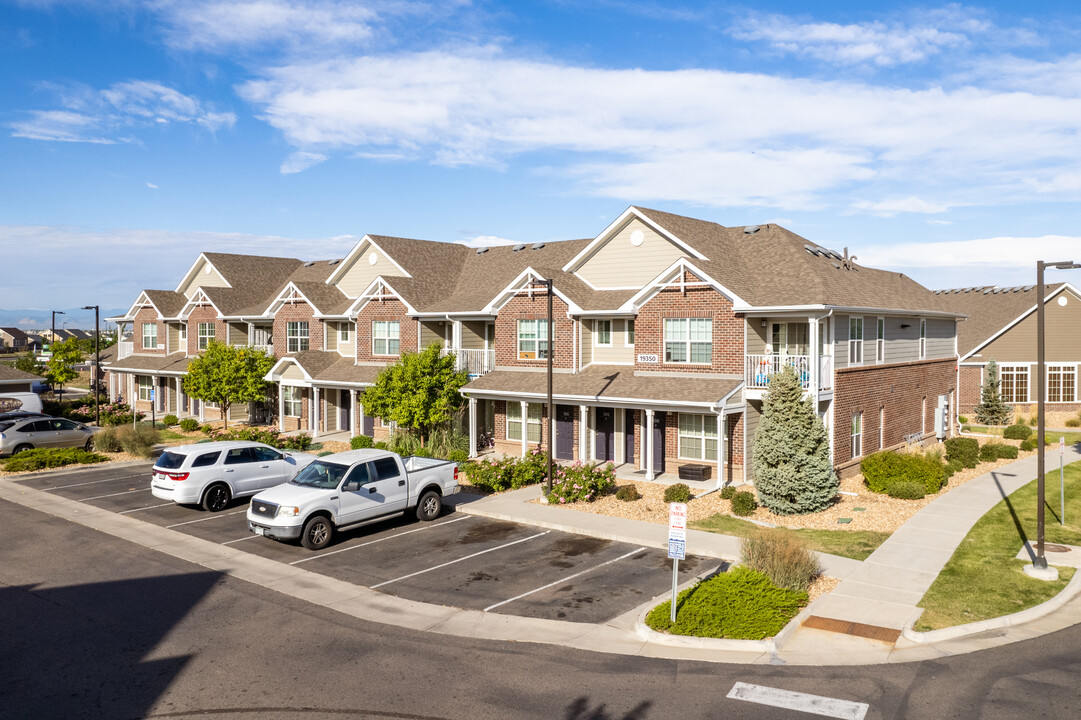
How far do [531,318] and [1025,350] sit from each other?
101ft

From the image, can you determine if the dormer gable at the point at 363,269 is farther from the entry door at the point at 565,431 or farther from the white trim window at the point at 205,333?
the entry door at the point at 565,431

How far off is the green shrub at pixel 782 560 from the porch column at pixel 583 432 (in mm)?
12434

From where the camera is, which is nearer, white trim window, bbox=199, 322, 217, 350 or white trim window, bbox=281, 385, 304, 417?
white trim window, bbox=281, 385, 304, 417

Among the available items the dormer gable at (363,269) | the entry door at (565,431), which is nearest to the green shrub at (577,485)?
the entry door at (565,431)

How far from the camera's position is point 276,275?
1962 inches

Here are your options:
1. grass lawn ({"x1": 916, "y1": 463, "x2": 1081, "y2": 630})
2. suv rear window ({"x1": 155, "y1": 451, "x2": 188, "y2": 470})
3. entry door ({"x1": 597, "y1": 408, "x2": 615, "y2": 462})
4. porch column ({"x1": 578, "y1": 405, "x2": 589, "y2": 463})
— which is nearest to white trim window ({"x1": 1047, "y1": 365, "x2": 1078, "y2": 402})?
grass lawn ({"x1": 916, "y1": 463, "x2": 1081, "y2": 630})

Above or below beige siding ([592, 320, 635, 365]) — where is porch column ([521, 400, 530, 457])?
below

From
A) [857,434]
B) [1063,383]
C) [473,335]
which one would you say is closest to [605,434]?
[473,335]

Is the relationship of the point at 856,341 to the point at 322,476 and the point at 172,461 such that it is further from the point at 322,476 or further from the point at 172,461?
the point at 172,461

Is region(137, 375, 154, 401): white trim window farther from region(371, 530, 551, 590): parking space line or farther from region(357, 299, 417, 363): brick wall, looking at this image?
region(371, 530, 551, 590): parking space line

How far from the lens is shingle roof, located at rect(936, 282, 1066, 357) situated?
145 ft

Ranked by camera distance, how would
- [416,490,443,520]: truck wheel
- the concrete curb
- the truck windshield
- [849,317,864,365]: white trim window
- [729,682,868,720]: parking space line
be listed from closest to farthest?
[729,682,868,720]: parking space line, the concrete curb, the truck windshield, [416,490,443,520]: truck wheel, [849,317,864,365]: white trim window

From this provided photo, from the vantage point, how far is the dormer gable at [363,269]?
38.1 metres

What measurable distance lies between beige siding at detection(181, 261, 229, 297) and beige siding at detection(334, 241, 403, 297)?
1092 cm
